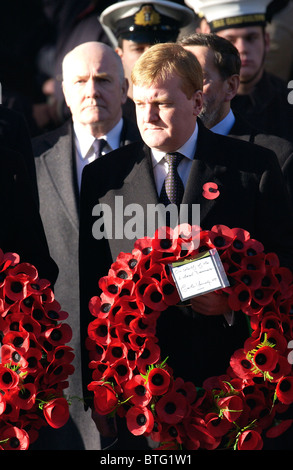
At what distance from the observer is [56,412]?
164 inches

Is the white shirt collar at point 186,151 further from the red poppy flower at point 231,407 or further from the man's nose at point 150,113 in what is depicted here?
the red poppy flower at point 231,407

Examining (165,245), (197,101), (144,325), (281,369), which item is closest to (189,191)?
(165,245)

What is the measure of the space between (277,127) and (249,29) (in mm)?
617

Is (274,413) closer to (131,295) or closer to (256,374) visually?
(256,374)

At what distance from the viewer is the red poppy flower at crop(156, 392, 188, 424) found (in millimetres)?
4109

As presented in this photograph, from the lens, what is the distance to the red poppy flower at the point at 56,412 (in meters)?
4.13

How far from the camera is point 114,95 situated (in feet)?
18.8

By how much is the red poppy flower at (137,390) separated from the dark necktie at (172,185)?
0.75 meters

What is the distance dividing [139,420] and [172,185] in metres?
0.97

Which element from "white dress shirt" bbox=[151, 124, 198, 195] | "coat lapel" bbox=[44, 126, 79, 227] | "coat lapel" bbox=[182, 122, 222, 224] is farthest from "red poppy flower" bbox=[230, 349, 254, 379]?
"coat lapel" bbox=[44, 126, 79, 227]

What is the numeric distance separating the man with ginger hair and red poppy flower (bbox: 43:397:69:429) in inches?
15.6

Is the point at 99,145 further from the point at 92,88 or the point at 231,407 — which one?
the point at 231,407

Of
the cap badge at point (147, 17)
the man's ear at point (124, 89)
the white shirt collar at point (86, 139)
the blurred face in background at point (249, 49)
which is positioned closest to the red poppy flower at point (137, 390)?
the white shirt collar at point (86, 139)

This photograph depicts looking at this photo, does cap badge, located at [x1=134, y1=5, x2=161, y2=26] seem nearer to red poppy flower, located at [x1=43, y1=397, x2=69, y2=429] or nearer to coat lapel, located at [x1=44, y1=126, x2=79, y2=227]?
coat lapel, located at [x1=44, y1=126, x2=79, y2=227]
